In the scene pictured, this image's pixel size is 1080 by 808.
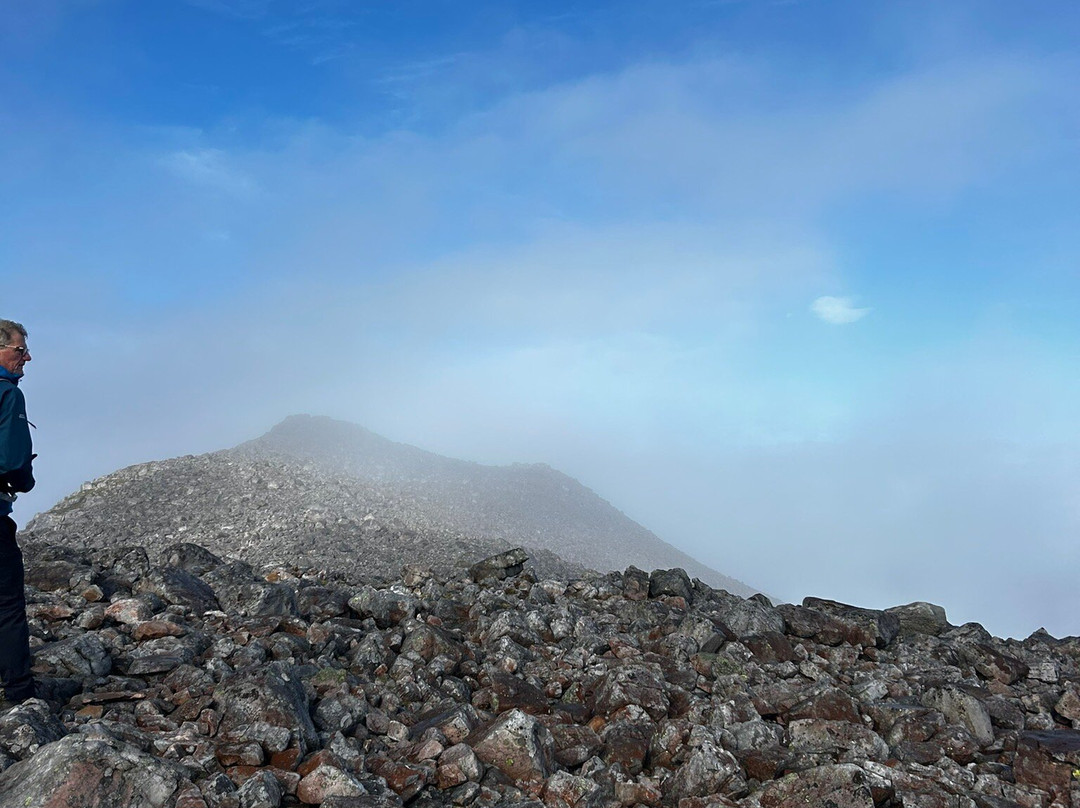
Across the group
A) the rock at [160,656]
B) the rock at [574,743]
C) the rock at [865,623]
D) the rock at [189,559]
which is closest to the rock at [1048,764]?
the rock at [865,623]

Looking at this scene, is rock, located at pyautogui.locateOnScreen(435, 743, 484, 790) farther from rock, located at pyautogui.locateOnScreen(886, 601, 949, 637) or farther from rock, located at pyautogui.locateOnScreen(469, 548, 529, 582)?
rock, located at pyautogui.locateOnScreen(886, 601, 949, 637)

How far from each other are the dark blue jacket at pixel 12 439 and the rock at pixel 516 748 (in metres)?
4.56

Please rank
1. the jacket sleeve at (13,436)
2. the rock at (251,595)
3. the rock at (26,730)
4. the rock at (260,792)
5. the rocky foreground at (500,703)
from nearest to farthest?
the rock at (260,792), the rock at (26,730), the rocky foreground at (500,703), the jacket sleeve at (13,436), the rock at (251,595)

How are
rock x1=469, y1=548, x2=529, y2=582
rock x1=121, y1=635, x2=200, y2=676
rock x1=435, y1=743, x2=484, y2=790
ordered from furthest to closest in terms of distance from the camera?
rock x1=469, y1=548, x2=529, y2=582, rock x1=121, y1=635, x2=200, y2=676, rock x1=435, y1=743, x2=484, y2=790

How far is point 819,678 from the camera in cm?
896

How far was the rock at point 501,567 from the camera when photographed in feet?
42.9

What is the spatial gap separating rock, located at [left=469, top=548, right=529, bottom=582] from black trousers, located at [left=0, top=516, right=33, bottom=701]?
283 inches

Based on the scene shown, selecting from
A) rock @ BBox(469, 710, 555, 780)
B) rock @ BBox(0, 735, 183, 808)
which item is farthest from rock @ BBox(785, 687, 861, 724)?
rock @ BBox(0, 735, 183, 808)

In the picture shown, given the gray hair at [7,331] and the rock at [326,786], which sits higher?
the gray hair at [7,331]

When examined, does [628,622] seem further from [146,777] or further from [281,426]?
[281,426]

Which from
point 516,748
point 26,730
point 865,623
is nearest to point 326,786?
point 516,748

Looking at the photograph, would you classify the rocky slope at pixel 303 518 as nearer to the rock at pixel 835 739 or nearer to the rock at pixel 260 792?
the rock at pixel 835 739

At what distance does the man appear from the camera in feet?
21.5

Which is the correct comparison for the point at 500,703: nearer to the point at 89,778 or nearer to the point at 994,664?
the point at 89,778
